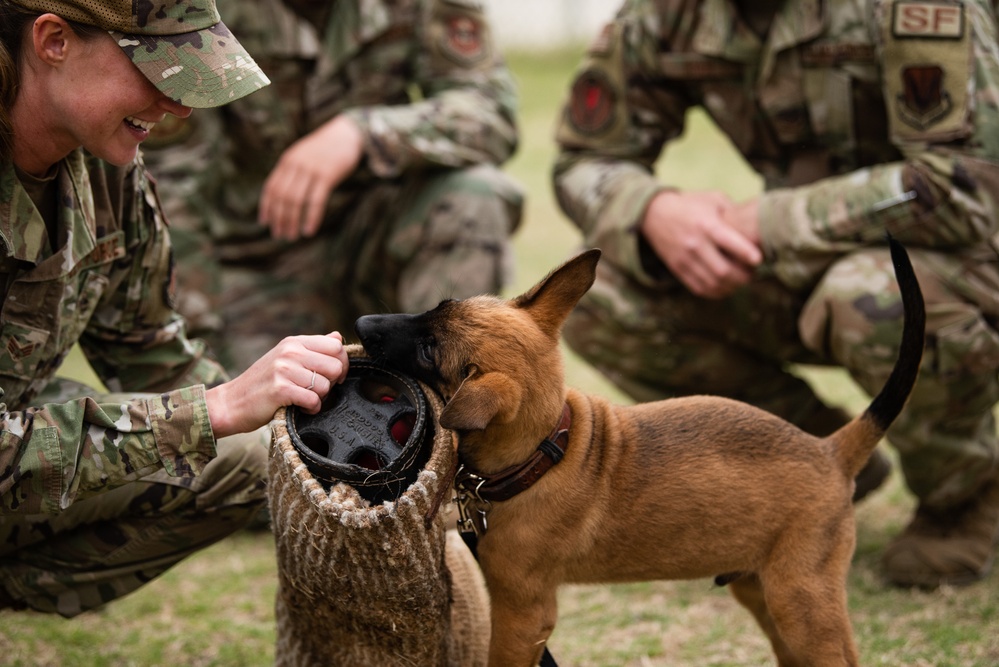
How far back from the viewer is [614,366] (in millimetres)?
4336

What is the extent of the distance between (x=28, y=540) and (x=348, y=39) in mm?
2653

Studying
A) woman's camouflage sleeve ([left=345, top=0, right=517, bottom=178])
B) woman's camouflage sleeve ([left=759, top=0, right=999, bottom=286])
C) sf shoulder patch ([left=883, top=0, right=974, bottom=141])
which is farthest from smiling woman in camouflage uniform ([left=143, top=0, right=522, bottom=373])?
sf shoulder patch ([left=883, top=0, right=974, bottom=141])

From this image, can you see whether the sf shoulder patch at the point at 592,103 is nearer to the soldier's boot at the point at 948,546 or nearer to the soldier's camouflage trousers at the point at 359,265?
the soldier's camouflage trousers at the point at 359,265

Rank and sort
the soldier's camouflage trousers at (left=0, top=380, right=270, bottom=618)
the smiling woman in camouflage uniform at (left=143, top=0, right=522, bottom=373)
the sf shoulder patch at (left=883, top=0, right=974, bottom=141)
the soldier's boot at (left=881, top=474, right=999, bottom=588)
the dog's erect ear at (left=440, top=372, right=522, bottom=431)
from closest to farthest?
the dog's erect ear at (left=440, top=372, right=522, bottom=431)
the soldier's camouflage trousers at (left=0, top=380, right=270, bottom=618)
the sf shoulder patch at (left=883, top=0, right=974, bottom=141)
the soldier's boot at (left=881, top=474, right=999, bottom=588)
the smiling woman in camouflage uniform at (left=143, top=0, right=522, bottom=373)

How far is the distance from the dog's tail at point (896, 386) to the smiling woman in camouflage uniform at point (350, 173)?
2.02 m

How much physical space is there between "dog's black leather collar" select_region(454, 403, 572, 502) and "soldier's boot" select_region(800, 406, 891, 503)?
Answer: 182 cm

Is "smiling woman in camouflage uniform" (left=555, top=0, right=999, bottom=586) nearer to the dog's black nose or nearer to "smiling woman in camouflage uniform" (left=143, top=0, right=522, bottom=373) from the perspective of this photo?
"smiling woman in camouflage uniform" (left=143, top=0, right=522, bottom=373)

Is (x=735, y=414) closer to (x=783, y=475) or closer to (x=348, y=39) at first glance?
(x=783, y=475)

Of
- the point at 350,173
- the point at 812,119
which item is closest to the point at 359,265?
the point at 350,173

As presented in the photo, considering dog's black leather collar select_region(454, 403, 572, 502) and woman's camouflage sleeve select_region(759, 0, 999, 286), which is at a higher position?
woman's camouflage sleeve select_region(759, 0, 999, 286)

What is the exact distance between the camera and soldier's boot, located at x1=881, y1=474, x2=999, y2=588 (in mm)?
3660

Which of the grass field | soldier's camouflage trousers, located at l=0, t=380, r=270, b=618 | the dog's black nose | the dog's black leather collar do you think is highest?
the dog's black nose

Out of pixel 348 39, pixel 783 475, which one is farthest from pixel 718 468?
pixel 348 39

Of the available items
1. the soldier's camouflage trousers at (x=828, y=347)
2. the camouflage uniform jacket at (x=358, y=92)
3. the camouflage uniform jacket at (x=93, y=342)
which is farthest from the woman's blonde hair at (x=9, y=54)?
the soldier's camouflage trousers at (x=828, y=347)
